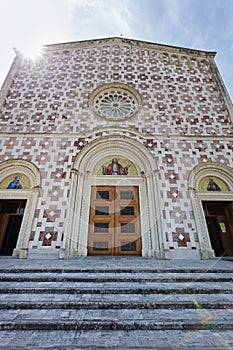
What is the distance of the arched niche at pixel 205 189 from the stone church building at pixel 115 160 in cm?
4

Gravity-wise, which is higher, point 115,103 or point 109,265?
point 115,103

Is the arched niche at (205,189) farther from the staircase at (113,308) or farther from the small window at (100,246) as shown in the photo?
the small window at (100,246)

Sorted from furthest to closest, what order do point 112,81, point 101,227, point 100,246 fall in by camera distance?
point 112,81
point 101,227
point 100,246

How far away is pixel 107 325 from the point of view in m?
2.22

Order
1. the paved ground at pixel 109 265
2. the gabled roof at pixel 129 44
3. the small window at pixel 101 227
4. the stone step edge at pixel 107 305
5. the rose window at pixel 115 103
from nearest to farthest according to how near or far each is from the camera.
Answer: the stone step edge at pixel 107 305 → the paved ground at pixel 109 265 → the small window at pixel 101 227 → the rose window at pixel 115 103 → the gabled roof at pixel 129 44

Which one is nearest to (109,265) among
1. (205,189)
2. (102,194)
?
(102,194)

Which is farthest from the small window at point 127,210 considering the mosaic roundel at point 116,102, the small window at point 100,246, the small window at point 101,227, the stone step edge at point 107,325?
the stone step edge at point 107,325

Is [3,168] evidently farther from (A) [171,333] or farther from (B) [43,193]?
(A) [171,333]

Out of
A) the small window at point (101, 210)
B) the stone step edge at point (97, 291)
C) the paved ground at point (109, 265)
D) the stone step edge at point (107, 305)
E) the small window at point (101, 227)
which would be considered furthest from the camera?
the small window at point (101, 210)

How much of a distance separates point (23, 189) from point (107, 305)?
513cm

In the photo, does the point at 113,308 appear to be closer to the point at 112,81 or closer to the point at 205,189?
the point at 205,189

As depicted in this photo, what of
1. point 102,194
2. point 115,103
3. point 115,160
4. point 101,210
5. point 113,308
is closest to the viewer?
point 113,308

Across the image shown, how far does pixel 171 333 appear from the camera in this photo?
2119mm

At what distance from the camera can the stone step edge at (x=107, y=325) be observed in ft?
7.13
